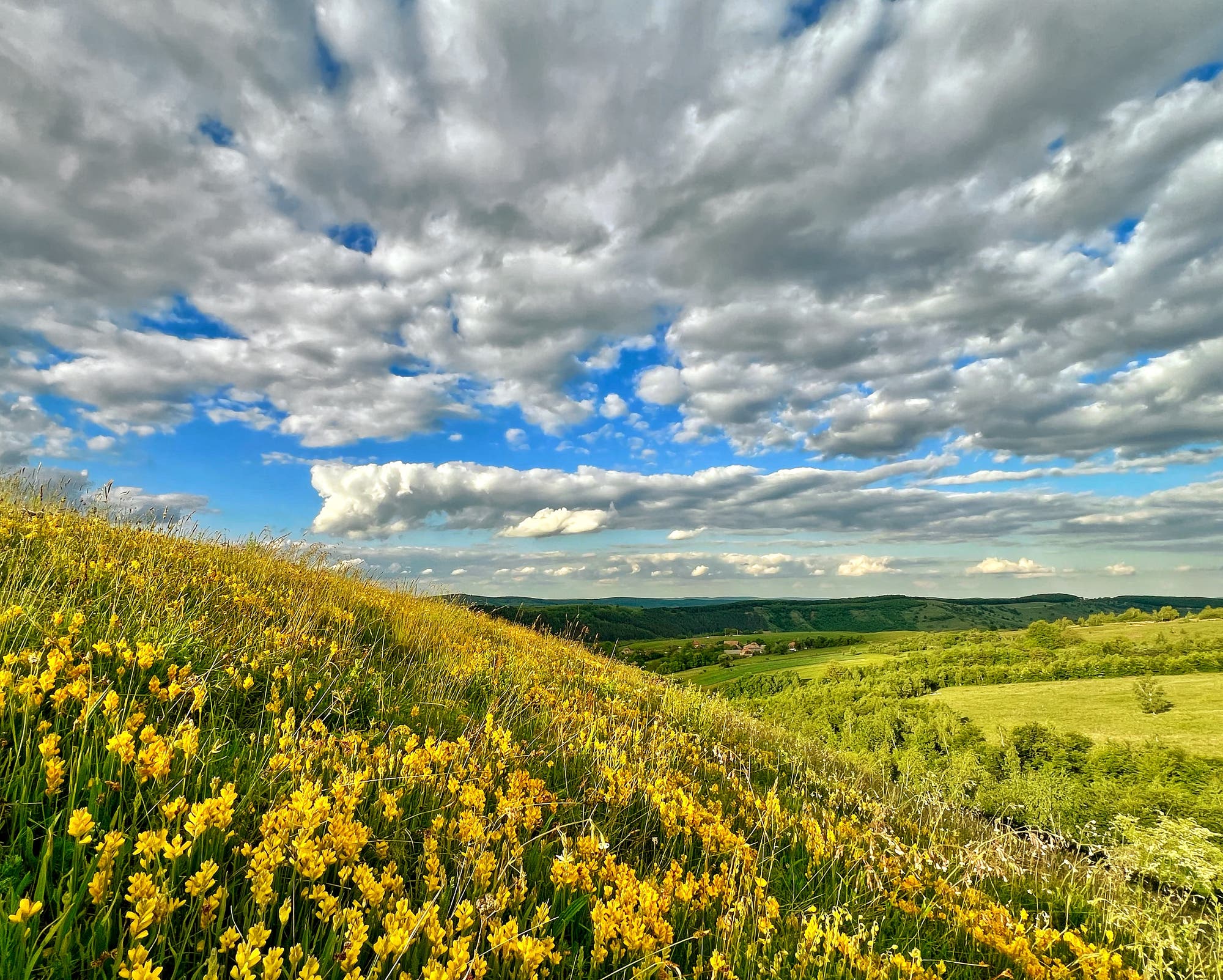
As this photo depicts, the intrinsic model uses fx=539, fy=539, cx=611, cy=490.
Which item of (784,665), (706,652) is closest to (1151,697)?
(784,665)

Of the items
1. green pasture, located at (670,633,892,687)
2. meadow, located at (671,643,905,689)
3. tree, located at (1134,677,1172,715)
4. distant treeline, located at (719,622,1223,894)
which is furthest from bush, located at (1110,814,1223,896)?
green pasture, located at (670,633,892,687)

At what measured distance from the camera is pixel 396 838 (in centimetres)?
335

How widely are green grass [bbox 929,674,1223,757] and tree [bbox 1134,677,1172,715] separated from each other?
21 centimetres

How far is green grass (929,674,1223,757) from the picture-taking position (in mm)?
15195

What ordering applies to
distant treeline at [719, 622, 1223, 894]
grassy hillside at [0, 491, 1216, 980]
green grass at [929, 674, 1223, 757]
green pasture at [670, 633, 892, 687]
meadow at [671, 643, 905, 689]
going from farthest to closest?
green pasture at [670, 633, 892, 687], meadow at [671, 643, 905, 689], green grass at [929, 674, 1223, 757], distant treeline at [719, 622, 1223, 894], grassy hillside at [0, 491, 1216, 980]

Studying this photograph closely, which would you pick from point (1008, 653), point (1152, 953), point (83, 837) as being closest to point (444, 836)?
point (83, 837)

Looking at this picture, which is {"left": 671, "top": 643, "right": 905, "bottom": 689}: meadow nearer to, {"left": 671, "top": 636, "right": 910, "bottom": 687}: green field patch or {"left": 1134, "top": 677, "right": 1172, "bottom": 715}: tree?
{"left": 671, "top": 636, "right": 910, "bottom": 687}: green field patch

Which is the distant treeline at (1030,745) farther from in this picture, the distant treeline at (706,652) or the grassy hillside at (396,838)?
the distant treeline at (706,652)

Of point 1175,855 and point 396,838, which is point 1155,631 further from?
point 396,838

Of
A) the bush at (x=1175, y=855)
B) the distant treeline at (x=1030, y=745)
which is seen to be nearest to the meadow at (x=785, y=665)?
the distant treeline at (x=1030, y=745)

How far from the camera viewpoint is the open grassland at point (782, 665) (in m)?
47.3

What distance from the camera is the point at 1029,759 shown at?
57.7ft

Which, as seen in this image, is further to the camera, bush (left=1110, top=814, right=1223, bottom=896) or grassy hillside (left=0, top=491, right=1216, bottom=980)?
bush (left=1110, top=814, right=1223, bottom=896)

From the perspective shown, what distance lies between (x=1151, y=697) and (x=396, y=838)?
24139 mm
